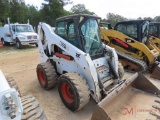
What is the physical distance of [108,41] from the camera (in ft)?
23.5

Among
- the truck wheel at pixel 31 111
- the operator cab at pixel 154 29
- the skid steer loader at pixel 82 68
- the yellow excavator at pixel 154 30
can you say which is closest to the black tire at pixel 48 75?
the skid steer loader at pixel 82 68

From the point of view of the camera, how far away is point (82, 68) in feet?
12.0

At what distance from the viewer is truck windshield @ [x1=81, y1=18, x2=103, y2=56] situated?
3994mm

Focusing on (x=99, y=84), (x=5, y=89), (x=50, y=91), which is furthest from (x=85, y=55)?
(x=5, y=89)

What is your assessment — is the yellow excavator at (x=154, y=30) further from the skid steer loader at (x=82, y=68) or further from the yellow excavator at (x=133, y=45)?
the skid steer loader at (x=82, y=68)

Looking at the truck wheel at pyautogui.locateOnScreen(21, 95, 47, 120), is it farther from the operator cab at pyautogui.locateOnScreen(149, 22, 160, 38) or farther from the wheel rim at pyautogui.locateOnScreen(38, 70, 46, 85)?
the operator cab at pyautogui.locateOnScreen(149, 22, 160, 38)

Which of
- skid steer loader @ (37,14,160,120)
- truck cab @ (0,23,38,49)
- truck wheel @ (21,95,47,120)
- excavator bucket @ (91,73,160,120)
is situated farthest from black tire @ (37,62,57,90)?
truck cab @ (0,23,38,49)

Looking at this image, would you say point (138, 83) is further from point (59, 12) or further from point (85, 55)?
point (59, 12)

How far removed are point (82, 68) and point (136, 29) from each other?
3985mm

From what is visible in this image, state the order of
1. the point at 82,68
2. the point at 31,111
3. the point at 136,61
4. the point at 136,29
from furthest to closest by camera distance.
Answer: the point at 136,29
the point at 136,61
the point at 82,68
the point at 31,111

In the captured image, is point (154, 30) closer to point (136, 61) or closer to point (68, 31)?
point (136, 61)

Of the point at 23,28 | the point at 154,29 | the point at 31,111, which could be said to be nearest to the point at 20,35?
the point at 23,28

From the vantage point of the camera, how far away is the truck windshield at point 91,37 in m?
3.99

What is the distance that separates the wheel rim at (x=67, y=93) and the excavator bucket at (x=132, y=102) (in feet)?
2.86
